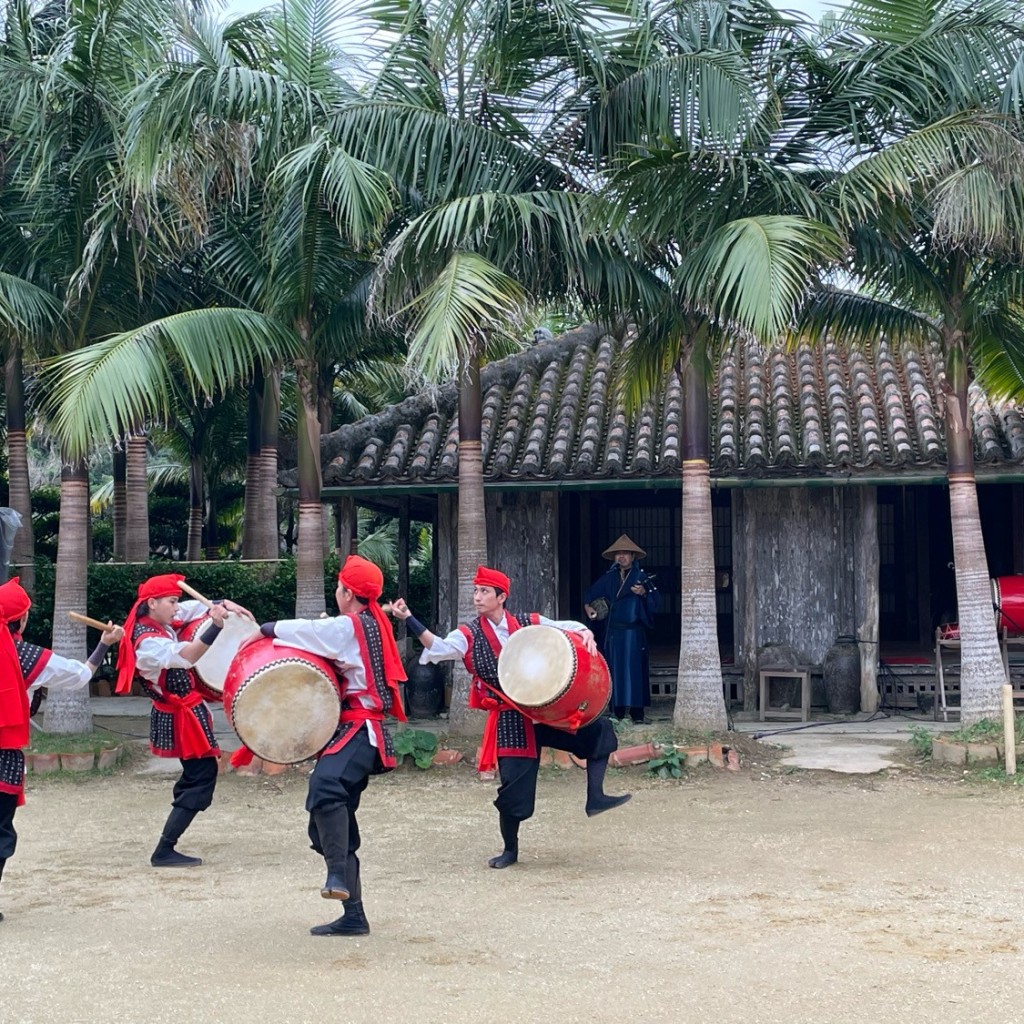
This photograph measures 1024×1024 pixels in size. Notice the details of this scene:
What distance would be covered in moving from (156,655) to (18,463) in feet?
21.3

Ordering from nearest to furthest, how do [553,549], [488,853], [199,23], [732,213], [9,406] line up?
[488,853] < [732,213] < [199,23] < [9,406] < [553,549]

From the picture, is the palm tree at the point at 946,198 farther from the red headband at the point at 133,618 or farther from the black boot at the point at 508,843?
the red headband at the point at 133,618

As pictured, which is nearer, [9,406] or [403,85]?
[403,85]

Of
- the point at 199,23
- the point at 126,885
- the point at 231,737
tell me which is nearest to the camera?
the point at 126,885

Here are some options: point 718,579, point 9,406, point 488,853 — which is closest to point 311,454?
point 9,406

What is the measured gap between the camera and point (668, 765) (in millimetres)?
9062

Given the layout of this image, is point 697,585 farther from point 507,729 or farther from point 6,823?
point 6,823

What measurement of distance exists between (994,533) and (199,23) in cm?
908

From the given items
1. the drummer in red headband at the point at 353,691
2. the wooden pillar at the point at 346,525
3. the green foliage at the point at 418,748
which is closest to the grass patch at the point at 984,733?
the green foliage at the point at 418,748

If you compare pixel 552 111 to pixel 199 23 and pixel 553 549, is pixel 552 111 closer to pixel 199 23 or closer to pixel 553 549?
pixel 199 23

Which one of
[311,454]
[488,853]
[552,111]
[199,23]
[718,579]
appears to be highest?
[199,23]

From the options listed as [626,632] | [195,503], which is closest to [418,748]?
[626,632]

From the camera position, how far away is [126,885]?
632cm

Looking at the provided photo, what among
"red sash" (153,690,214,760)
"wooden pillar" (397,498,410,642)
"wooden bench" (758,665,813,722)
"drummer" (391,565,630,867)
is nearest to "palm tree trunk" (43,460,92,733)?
"wooden pillar" (397,498,410,642)
